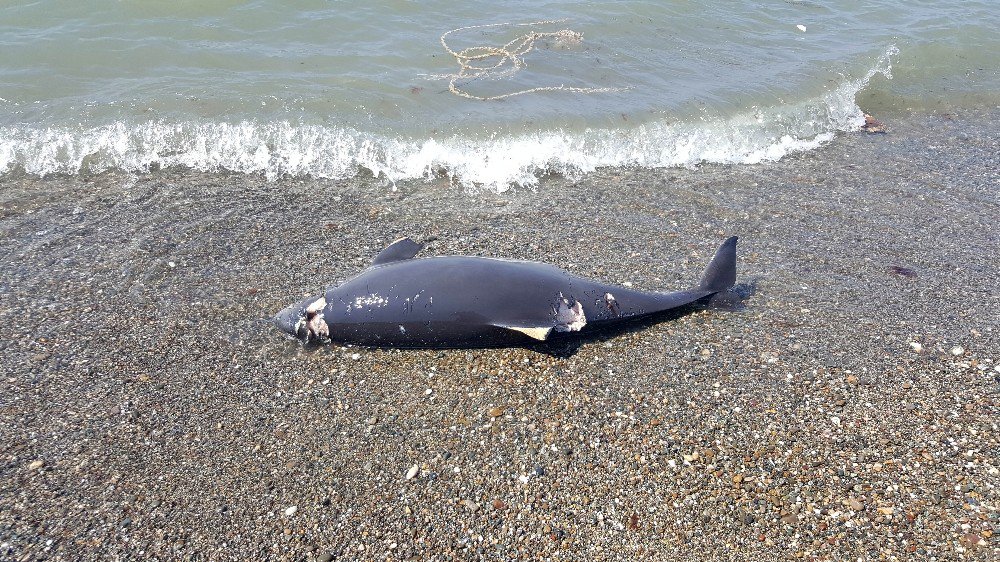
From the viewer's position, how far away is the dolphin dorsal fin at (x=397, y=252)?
5.84 m

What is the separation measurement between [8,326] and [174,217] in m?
2.22

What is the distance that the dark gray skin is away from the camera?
16.9 ft

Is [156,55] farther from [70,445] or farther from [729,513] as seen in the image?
[729,513]

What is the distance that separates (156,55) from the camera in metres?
11.6

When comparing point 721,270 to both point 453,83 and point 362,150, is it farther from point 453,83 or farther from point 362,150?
point 453,83

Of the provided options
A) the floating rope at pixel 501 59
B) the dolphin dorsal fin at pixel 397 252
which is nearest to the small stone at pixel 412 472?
the dolphin dorsal fin at pixel 397 252

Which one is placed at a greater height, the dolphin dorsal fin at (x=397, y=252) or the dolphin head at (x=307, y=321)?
the dolphin dorsal fin at (x=397, y=252)

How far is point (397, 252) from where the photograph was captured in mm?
5914

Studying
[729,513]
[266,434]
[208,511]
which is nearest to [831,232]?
[729,513]

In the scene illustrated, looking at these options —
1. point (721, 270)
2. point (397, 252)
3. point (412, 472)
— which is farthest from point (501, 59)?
point (412, 472)

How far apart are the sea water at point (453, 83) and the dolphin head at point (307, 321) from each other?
3.73 metres

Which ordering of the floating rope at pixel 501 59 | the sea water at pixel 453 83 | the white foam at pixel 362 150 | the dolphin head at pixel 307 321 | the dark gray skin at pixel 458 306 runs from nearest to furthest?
the dark gray skin at pixel 458 306 → the dolphin head at pixel 307 321 → the white foam at pixel 362 150 → the sea water at pixel 453 83 → the floating rope at pixel 501 59

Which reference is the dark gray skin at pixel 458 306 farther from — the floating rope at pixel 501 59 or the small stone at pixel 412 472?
the floating rope at pixel 501 59

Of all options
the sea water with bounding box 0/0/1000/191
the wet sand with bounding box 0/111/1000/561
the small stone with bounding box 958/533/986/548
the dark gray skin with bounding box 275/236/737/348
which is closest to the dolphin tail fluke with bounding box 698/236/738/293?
the wet sand with bounding box 0/111/1000/561
